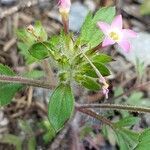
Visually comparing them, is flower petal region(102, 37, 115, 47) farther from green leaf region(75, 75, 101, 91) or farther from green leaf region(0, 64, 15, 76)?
green leaf region(0, 64, 15, 76)

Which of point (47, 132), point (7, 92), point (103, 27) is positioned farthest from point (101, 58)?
point (47, 132)

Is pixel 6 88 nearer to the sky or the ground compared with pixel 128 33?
nearer to the ground

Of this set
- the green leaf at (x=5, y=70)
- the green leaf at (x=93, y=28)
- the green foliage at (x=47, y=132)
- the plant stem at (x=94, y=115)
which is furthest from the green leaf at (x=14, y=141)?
the green leaf at (x=93, y=28)

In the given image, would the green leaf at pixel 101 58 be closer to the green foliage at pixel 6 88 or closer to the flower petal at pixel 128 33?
the flower petal at pixel 128 33

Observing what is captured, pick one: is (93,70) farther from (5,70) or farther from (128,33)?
(5,70)

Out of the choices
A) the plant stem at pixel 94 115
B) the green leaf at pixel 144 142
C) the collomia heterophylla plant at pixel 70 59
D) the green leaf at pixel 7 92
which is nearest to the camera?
the green leaf at pixel 144 142

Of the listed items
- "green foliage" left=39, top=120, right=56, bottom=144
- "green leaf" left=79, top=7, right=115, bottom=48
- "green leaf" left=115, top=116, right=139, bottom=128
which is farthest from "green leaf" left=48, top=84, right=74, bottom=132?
"green foliage" left=39, top=120, right=56, bottom=144
